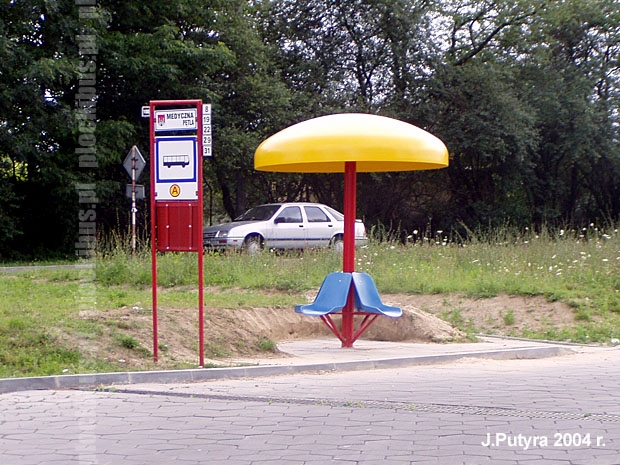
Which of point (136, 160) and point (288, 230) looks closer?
point (136, 160)

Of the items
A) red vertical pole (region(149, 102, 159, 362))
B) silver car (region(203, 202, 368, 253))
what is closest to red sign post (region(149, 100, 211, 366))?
red vertical pole (region(149, 102, 159, 362))

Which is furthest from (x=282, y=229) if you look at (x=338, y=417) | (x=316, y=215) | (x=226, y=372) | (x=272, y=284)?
(x=338, y=417)

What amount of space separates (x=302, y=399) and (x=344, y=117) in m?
4.23

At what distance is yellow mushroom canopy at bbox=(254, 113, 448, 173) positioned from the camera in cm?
941

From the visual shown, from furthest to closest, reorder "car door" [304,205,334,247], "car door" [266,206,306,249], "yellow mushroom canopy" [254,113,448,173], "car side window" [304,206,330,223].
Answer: "car side window" [304,206,330,223], "car door" [304,205,334,247], "car door" [266,206,306,249], "yellow mushroom canopy" [254,113,448,173]

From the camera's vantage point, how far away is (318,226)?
2389 centimetres

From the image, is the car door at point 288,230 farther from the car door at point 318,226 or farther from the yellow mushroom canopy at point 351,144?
the yellow mushroom canopy at point 351,144

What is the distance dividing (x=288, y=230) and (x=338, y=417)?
16972 millimetres

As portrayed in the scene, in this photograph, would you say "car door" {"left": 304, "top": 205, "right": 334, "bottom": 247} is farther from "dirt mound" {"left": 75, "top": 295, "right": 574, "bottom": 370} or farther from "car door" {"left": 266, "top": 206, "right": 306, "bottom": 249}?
"dirt mound" {"left": 75, "top": 295, "right": 574, "bottom": 370}

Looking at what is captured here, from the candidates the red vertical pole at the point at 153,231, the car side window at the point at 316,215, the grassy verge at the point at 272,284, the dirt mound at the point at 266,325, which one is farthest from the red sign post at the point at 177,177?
the car side window at the point at 316,215

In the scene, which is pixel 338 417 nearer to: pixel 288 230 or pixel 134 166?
pixel 134 166

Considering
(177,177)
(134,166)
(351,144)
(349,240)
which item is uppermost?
(134,166)

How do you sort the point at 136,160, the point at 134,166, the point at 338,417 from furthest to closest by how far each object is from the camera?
the point at 136,160, the point at 134,166, the point at 338,417

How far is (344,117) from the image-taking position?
9.95 meters
